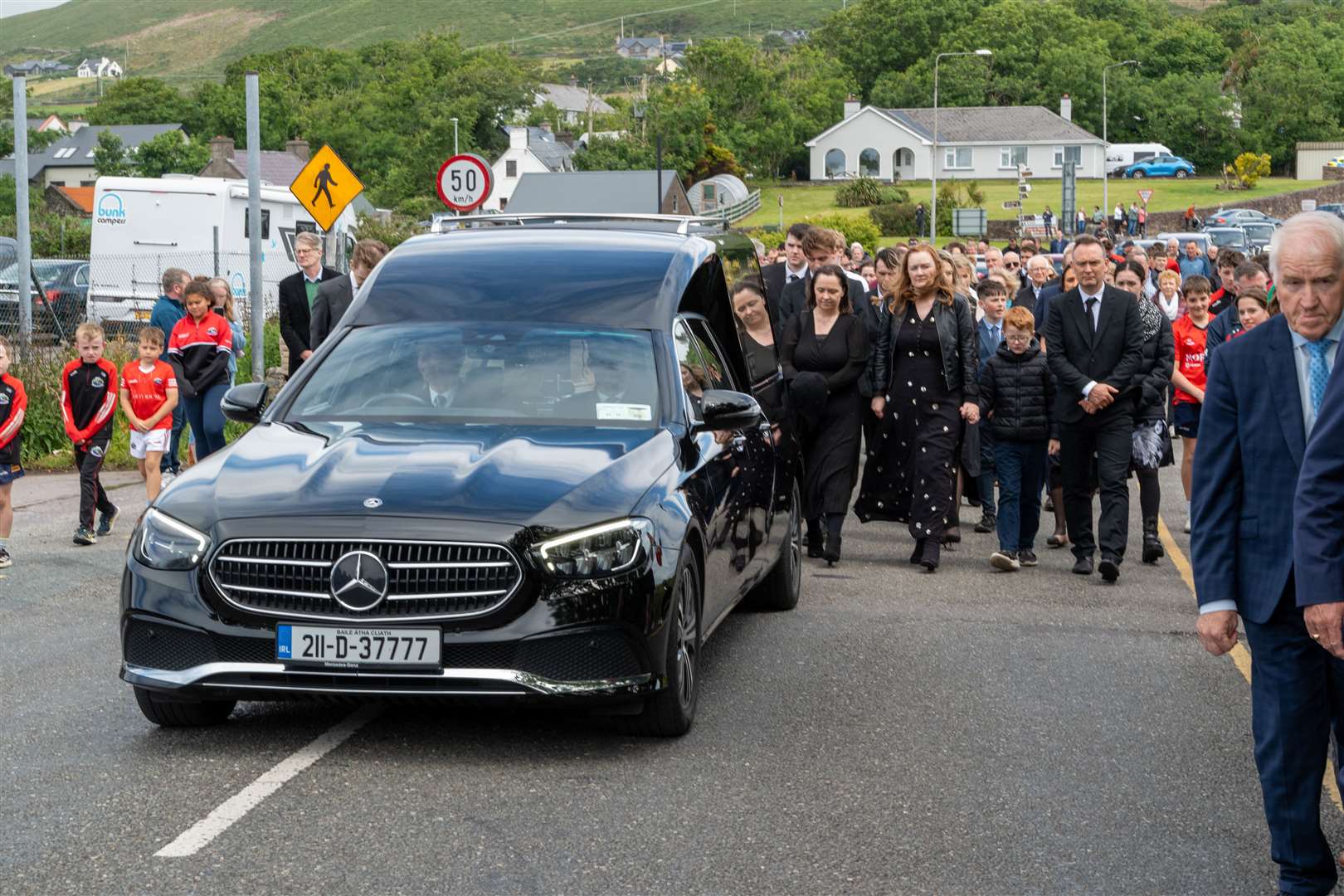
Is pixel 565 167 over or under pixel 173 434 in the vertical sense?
over

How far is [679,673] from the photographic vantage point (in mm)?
6863

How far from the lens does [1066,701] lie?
7867 mm

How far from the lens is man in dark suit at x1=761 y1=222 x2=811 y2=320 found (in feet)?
46.3

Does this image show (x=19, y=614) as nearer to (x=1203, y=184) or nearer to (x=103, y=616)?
(x=103, y=616)

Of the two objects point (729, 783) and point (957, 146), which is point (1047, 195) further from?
point (729, 783)

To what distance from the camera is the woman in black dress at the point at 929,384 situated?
1174cm

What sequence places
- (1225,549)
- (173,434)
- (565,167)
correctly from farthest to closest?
1. (565,167)
2. (173,434)
3. (1225,549)

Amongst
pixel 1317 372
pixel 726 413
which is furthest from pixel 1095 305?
pixel 1317 372

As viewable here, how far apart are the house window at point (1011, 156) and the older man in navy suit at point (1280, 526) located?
129 m

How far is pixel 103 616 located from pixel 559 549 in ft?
13.8

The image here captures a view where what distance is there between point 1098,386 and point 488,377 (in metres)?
4.96

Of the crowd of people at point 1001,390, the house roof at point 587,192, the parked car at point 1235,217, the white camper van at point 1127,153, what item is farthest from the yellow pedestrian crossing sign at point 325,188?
the white camper van at point 1127,153

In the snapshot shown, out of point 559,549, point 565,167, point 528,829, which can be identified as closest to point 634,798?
point 528,829

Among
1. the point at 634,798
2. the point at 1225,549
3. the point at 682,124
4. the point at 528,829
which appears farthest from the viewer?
the point at 682,124
